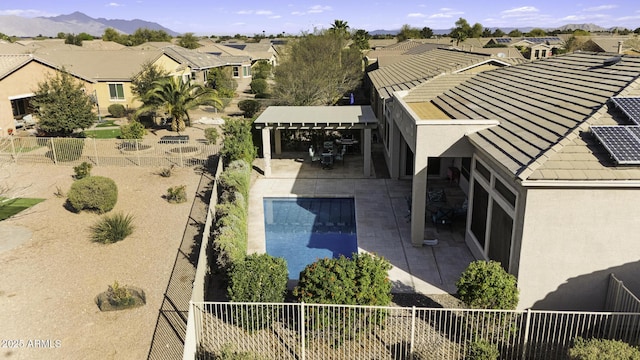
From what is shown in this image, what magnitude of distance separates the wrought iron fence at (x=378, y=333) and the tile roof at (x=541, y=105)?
3293 millimetres

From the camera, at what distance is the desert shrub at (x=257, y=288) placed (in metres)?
10.8

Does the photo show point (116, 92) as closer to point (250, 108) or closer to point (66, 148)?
point (250, 108)

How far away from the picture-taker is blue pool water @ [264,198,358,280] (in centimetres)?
1619

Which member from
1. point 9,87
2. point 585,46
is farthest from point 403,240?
point 585,46

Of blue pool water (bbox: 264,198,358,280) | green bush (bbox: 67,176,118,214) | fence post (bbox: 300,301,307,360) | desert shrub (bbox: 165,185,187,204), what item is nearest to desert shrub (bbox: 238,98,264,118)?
blue pool water (bbox: 264,198,358,280)

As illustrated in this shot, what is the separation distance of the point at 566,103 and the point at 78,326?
1403cm

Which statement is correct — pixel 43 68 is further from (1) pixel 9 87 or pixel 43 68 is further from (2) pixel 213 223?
(2) pixel 213 223

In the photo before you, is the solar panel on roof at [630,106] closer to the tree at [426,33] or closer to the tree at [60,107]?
the tree at [60,107]

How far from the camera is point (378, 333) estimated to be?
10641 millimetres

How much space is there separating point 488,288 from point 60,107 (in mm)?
25502

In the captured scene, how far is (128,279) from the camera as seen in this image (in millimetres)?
13453

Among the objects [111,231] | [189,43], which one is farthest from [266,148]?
[189,43]

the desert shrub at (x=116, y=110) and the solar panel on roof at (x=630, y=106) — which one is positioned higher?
the solar panel on roof at (x=630, y=106)

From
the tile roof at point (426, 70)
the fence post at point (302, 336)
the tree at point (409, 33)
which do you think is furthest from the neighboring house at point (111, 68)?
the tree at point (409, 33)
